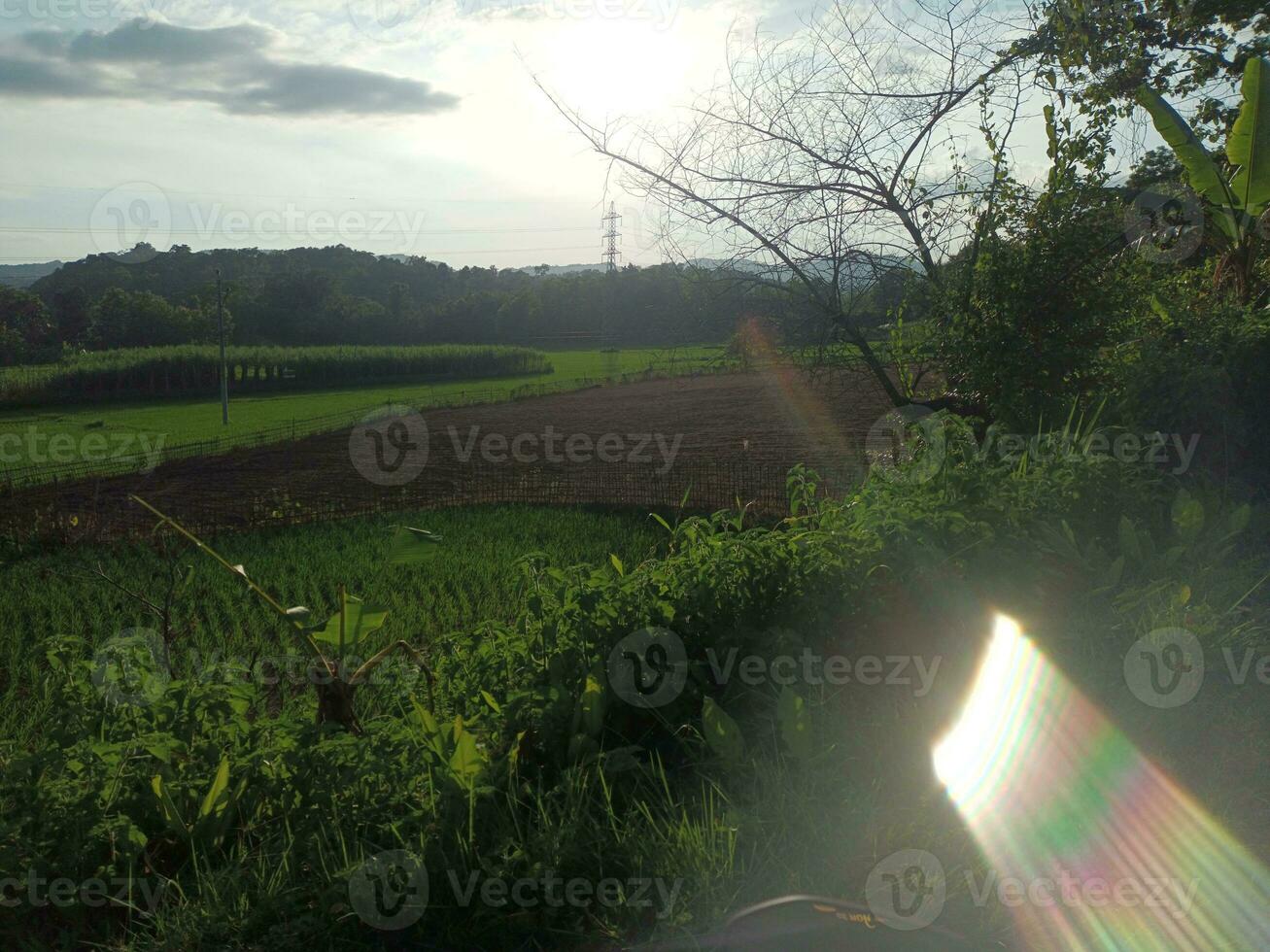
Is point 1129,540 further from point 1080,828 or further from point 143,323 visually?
point 143,323

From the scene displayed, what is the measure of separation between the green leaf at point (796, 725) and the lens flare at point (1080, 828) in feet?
1.34

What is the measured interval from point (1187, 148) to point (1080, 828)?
5.11 metres

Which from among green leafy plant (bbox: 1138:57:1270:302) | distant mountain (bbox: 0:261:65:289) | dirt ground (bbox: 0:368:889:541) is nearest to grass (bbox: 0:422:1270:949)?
green leafy plant (bbox: 1138:57:1270:302)

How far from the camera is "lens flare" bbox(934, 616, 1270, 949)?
2322 mm

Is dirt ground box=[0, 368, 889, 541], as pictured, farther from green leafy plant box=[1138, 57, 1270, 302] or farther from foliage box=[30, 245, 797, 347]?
foliage box=[30, 245, 797, 347]

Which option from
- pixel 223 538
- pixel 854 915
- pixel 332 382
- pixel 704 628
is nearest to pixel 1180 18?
pixel 704 628

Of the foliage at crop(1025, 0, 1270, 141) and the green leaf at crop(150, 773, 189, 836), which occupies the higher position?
the foliage at crop(1025, 0, 1270, 141)

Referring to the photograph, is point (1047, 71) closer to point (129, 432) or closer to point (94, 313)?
point (129, 432)

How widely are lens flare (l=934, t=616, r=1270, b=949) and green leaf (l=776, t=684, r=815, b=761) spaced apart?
41 cm

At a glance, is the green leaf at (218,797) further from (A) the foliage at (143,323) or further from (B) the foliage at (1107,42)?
(A) the foliage at (143,323)

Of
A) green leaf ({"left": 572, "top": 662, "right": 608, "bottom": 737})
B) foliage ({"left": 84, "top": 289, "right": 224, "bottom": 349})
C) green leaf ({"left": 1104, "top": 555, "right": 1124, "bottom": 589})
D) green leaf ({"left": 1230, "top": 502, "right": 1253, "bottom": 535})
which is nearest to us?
green leaf ({"left": 572, "top": 662, "right": 608, "bottom": 737})

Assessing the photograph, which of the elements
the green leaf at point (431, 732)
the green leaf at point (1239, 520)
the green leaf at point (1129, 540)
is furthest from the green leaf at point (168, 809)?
the green leaf at point (1239, 520)

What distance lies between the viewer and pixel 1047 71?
673 cm

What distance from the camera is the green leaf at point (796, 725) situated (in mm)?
2820
